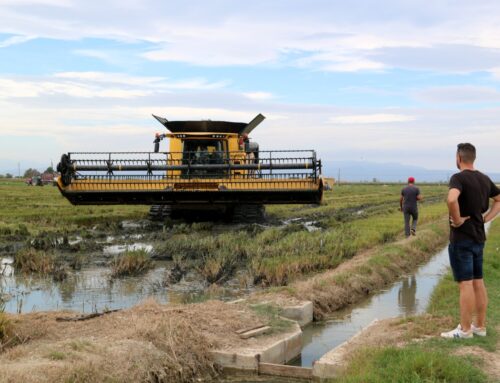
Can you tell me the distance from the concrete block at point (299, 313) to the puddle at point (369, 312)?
0.12 meters

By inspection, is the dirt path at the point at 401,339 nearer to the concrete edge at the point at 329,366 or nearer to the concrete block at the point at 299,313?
the concrete edge at the point at 329,366

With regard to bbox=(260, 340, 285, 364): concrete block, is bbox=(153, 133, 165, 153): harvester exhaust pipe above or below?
above

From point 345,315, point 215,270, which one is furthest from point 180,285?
point 345,315

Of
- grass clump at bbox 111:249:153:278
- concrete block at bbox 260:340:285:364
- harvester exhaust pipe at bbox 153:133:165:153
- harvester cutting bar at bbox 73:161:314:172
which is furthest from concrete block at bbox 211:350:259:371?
harvester exhaust pipe at bbox 153:133:165:153

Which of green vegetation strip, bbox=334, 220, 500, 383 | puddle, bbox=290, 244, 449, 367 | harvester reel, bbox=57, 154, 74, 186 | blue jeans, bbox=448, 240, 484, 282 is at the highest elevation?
harvester reel, bbox=57, 154, 74, 186

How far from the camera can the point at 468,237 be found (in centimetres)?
628

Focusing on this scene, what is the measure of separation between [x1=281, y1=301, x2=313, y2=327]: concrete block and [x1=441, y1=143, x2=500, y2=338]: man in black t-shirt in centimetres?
220

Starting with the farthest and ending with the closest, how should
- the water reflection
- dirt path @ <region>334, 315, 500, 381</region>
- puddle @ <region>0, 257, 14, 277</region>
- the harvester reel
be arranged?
the harvester reel
puddle @ <region>0, 257, 14, 277</region>
the water reflection
dirt path @ <region>334, 315, 500, 381</region>

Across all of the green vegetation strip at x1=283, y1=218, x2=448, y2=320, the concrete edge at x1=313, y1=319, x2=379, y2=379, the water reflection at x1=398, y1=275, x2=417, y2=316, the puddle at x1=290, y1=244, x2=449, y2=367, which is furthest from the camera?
the water reflection at x1=398, y1=275, x2=417, y2=316

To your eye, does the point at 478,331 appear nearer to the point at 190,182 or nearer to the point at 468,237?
the point at 468,237

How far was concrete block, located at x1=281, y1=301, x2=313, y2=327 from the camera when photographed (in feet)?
26.8

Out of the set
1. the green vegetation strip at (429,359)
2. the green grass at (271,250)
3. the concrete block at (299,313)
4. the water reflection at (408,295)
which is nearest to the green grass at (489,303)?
the green vegetation strip at (429,359)

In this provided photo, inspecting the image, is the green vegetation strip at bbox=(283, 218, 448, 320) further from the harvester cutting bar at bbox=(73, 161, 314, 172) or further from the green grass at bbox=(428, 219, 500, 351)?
the harvester cutting bar at bbox=(73, 161, 314, 172)

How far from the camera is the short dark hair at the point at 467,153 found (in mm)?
6398
